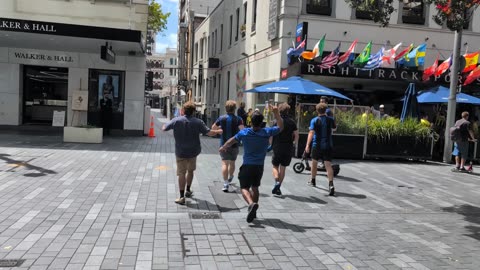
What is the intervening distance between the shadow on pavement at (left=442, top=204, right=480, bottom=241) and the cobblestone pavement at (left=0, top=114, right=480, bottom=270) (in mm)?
18

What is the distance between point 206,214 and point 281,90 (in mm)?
7666

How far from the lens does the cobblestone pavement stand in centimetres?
502

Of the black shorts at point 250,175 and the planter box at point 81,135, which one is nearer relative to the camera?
the black shorts at point 250,175

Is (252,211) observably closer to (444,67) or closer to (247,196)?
(247,196)

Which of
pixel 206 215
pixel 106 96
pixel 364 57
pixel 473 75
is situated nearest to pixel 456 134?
pixel 473 75

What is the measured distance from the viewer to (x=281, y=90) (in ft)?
45.3

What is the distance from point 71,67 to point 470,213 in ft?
51.6

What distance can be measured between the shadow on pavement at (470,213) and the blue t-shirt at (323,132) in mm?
2376

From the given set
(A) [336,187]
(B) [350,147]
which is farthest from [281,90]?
(A) [336,187]

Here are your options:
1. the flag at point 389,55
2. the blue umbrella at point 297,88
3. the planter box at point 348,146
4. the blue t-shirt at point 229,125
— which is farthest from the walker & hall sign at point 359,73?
the blue t-shirt at point 229,125

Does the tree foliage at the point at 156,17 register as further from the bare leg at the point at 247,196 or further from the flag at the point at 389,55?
the bare leg at the point at 247,196

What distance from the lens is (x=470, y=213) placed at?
779cm

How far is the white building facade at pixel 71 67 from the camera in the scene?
17.0 meters

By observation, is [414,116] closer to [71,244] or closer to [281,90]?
[281,90]
